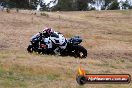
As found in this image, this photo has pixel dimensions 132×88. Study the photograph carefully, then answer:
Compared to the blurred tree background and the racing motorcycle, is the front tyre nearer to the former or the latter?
the racing motorcycle

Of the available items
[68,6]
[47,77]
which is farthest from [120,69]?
[68,6]

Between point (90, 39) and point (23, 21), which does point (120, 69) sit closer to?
point (90, 39)

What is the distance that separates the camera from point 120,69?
21.7m

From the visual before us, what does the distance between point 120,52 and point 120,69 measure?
809 centimetres

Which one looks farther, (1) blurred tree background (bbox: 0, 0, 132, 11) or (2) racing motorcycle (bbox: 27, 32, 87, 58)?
(1) blurred tree background (bbox: 0, 0, 132, 11)

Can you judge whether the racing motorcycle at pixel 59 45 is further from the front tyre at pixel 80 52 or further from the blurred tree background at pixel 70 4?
the blurred tree background at pixel 70 4

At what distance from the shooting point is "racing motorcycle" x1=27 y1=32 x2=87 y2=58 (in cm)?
2477

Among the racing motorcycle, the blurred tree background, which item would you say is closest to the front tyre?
the racing motorcycle

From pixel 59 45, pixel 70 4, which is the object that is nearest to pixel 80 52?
pixel 59 45

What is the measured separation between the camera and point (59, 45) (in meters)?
24.9

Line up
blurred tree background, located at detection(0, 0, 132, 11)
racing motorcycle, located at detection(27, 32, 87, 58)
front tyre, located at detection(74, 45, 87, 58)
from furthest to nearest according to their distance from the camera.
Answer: blurred tree background, located at detection(0, 0, 132, 11) < front tyre, located at detection(74, 45, 87, 58) < racing motorcycle, located at detection(27, 32, 87, 58)

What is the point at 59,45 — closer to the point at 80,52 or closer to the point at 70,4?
the point at 80,52

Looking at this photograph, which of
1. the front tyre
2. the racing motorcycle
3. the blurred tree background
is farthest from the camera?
the blurred tree background

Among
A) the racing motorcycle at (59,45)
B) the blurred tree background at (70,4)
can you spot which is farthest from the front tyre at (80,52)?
the blurred tree background at (70,4)
